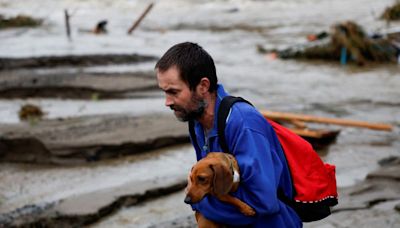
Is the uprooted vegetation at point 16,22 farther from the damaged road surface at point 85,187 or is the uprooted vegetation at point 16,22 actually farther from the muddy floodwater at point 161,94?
the damaged road surface at point 85,187

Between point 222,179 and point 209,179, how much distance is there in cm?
4

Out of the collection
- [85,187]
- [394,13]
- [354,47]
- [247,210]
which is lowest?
[394,13]

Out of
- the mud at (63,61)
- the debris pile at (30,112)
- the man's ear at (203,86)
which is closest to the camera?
the man's ear at (203,86)

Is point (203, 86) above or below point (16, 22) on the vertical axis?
above

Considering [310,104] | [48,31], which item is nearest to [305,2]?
[48,31]

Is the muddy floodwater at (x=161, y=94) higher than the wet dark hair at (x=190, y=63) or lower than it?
lower

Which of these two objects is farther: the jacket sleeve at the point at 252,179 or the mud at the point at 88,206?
the mud at the point at 88,206

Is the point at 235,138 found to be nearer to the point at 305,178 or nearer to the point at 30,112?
the point at 305,178

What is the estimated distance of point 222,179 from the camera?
2061mm

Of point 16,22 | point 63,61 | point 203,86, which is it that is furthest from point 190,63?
point 16,22

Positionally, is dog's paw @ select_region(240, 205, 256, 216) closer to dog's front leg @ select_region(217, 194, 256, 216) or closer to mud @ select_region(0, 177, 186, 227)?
dog's front leg @ select_region(217, 194, 256, 216)

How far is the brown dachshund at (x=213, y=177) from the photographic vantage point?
2.06 metres

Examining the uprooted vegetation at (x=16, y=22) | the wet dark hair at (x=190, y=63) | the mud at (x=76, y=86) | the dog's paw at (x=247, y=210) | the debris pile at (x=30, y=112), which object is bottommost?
the uprooted vegetation at (x=16, y=22)

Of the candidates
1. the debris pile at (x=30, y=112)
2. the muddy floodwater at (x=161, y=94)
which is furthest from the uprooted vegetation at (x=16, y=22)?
the debris pile at (x=30, y=112)
